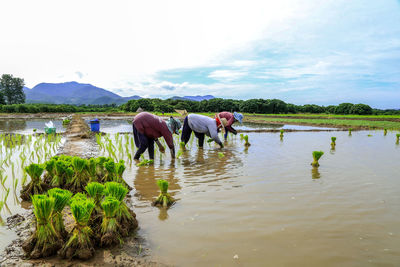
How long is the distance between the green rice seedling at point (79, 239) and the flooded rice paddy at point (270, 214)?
27.8 inches

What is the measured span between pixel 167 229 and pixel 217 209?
98cm

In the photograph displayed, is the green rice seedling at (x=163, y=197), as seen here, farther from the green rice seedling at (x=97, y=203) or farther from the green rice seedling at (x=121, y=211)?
the green rice seedling at (x=97, y=203)

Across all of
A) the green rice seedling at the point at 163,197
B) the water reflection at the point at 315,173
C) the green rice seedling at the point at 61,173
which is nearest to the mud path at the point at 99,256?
the green rice seedling at the point at 163,197

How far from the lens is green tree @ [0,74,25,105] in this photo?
6350cm

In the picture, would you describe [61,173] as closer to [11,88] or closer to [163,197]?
[163,197]

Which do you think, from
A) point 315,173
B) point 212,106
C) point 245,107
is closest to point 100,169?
point 315,173

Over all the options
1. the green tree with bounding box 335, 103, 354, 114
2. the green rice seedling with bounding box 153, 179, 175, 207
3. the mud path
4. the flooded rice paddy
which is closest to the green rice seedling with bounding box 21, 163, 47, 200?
the flooded rice paddy

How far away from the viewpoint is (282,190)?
4.96 meters

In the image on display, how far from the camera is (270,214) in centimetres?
385

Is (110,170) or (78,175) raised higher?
(110,170)

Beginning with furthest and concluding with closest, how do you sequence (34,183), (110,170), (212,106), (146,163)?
1. (212,106)
2. (146,163)
3. (110,170)
4. (34,183)

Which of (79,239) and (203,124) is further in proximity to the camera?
(203,124)

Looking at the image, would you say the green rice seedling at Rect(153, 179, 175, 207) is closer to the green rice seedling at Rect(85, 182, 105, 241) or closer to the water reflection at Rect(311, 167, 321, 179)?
the green rice seedling at Rect(85, 182, 105, 241)

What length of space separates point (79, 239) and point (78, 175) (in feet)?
7.30
